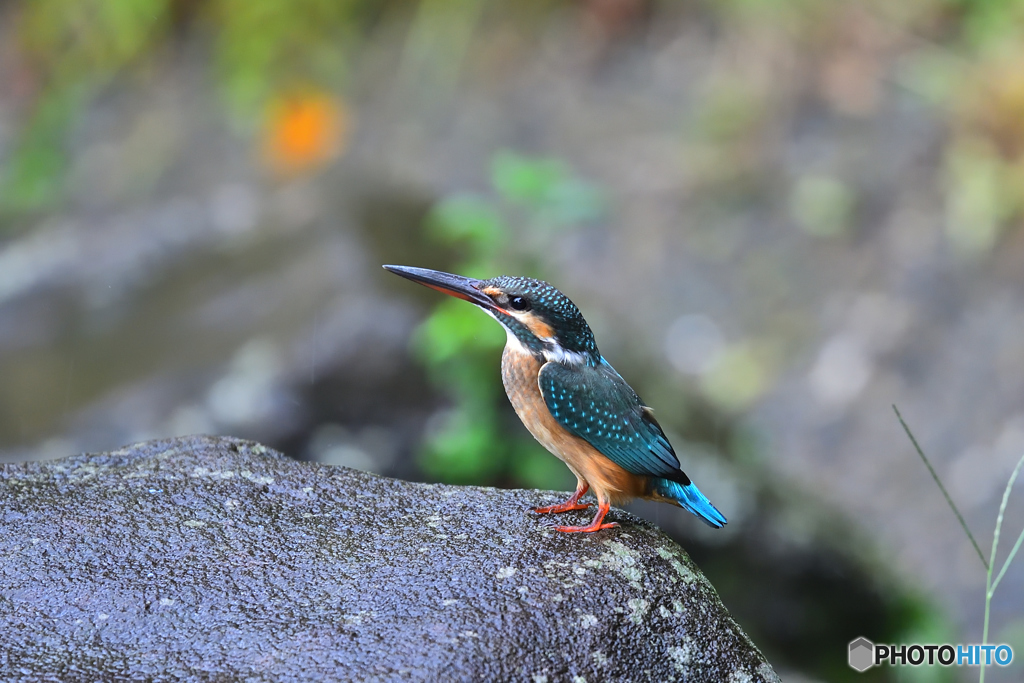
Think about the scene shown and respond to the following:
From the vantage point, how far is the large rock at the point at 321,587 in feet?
7.36

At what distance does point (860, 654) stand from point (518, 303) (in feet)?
9.98

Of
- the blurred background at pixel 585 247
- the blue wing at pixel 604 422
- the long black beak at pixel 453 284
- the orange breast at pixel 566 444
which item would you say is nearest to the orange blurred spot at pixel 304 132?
→ the blurred background at pixel 585 247

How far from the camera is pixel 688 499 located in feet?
10.2

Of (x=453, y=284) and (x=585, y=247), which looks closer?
(x=453, y=284)

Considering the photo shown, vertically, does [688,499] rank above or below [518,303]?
below

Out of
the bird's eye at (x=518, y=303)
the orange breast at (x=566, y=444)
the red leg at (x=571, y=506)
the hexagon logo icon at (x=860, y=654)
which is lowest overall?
the hexagon logo icon at (x=860, y=654)

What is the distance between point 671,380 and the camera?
587 centimetres

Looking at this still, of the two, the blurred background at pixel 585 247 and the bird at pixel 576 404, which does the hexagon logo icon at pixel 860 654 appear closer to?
the blurred background at pixel 585 247

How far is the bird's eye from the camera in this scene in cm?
314

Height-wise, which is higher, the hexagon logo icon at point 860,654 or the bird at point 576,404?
the bird at point 576,404

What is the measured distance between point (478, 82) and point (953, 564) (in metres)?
→ 5.06

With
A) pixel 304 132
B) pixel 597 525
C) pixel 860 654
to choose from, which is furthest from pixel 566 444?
pixel 304 132

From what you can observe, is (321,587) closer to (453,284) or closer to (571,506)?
(571,506)

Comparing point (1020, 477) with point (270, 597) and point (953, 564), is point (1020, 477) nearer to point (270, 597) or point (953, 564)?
point (953, 564)
